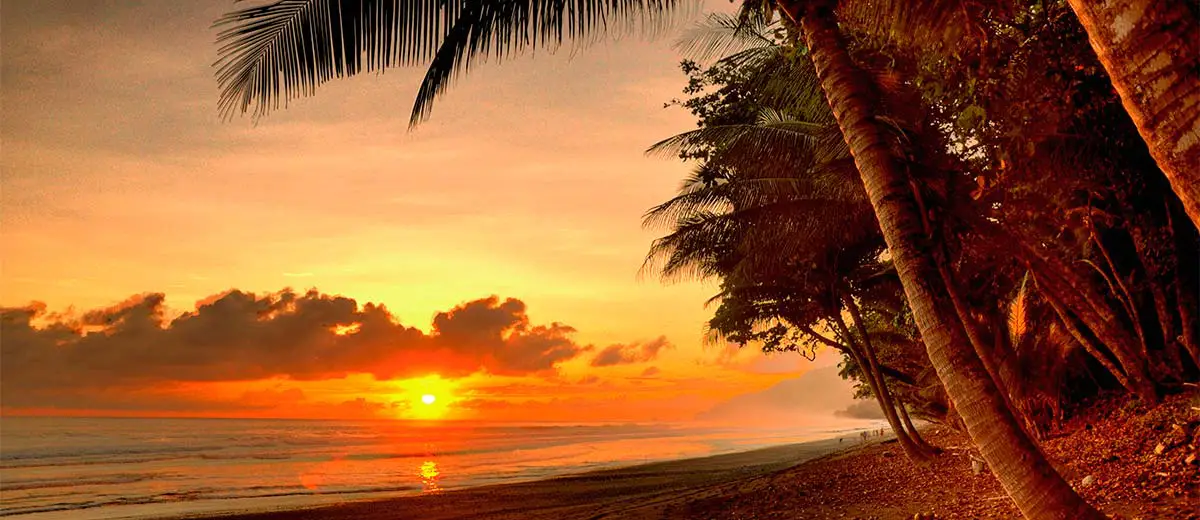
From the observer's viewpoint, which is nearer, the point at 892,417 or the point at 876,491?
A: the point at 876,491

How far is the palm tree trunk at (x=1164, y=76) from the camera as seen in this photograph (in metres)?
2.49

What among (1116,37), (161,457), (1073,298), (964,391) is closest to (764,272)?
(1073,298)

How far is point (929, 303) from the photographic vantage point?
4.39 m

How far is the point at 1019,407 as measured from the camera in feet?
42.1

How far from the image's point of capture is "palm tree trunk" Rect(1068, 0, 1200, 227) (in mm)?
2494

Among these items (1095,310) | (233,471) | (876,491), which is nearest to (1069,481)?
(1095,310)

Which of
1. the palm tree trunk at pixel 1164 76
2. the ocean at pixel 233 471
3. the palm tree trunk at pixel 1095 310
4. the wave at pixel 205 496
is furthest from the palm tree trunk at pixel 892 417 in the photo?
the palm tree trunk at pixel 1164 76

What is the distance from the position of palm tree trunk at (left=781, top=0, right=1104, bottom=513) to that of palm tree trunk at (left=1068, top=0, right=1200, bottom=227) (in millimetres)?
1858

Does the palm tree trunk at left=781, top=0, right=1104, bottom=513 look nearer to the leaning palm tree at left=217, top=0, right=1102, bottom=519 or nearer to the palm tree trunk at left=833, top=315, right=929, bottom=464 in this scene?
the leaning palm tree at left=217, top=0, right=1102, bottom=519

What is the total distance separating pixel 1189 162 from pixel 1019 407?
464 inches

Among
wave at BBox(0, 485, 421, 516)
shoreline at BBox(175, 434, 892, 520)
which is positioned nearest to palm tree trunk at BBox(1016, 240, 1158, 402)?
shoreline at BBox(175, 434, 892, 520)

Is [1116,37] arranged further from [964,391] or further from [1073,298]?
[1073,298]

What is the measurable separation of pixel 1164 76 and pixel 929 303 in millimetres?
2029

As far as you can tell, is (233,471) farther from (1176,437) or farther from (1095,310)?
(1176,437)
